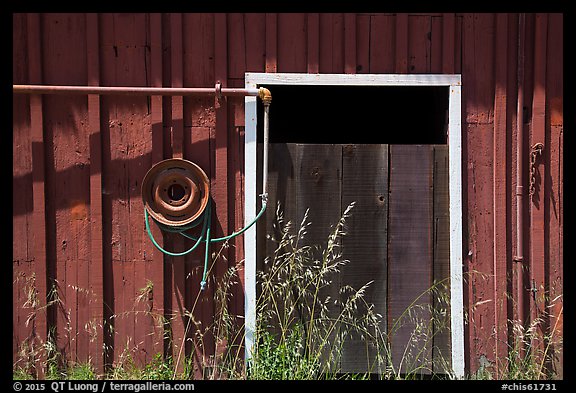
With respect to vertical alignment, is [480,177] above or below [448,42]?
below

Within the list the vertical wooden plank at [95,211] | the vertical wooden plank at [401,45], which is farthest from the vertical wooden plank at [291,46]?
the vertical wooden plank at [95,211]

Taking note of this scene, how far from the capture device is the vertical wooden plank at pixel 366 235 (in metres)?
3.94

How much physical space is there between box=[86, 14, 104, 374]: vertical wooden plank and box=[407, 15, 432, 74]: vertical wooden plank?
2.27 meters

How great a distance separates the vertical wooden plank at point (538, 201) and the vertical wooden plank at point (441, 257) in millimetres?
621

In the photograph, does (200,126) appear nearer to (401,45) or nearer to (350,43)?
(350,43)

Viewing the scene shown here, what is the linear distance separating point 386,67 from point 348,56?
29cm

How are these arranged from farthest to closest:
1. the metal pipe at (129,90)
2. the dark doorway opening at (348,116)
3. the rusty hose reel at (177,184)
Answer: the dark doorway opening at (348,116), the rusty hose reel at (177,184), the metal pipe at (129,90)

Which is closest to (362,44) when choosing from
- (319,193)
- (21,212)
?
(319,193)

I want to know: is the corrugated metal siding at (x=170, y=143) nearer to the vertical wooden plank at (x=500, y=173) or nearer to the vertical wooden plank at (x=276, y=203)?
the vertical wooden plank at (x=500, y=173)

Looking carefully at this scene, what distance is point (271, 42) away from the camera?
12.7 ft

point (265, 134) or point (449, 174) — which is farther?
point (449, 174)

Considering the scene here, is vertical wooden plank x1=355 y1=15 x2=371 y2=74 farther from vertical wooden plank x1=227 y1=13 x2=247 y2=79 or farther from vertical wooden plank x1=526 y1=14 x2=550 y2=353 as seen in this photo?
vertical wooden plank x1=526 y1=14 x2=550 y2=353

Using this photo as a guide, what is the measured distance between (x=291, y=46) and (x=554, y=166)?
2.13 metres

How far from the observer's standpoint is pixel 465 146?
3.95 m
